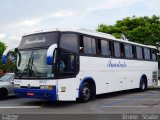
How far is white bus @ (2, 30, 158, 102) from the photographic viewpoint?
13.4 m

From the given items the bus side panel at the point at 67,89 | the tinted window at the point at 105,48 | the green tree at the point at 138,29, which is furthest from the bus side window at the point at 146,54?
the green tree at the point at 138,29

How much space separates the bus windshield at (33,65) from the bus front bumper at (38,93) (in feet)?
1.91

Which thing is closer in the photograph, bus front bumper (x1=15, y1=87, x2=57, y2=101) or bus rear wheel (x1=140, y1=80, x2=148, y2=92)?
bus front bumper (x1=15, y1=87, x2=57, y2=101)

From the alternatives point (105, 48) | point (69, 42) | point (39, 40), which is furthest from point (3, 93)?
point (105, 48)

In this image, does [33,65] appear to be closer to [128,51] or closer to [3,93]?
[3,93]

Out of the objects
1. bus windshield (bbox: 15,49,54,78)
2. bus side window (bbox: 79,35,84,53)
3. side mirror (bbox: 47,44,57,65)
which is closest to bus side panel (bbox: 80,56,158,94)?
bus side window (bbox: 79,35,84,53)

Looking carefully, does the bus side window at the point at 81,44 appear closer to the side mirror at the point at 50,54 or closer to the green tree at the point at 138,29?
the side mirror at the point at 50,54

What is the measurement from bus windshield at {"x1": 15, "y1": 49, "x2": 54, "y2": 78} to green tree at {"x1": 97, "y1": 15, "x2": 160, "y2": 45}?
2179 cm

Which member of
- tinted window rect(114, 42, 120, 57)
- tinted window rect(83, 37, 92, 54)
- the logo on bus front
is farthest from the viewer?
tinted window rect(114, 42, 120, 57)

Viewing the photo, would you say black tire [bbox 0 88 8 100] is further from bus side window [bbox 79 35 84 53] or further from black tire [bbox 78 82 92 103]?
bus side window [bbox 79 35 84 53]

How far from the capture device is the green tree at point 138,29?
35219 millimetres

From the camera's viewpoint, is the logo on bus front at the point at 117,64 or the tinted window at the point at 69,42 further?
the logo on bus front at the point at 117,64

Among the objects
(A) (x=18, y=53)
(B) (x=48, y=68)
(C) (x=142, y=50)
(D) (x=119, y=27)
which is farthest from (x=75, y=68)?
(D) (x=119, y=27)

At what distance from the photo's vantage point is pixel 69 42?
1434 centimetres
